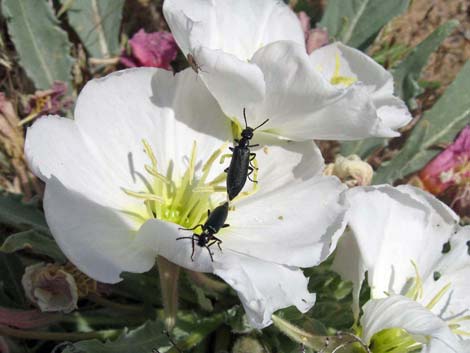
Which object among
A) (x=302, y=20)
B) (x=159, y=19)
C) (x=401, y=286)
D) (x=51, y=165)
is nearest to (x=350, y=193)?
(x=401, y=286)

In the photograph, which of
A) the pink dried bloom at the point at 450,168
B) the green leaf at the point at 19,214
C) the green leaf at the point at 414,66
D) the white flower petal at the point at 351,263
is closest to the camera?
the white flower petal at the point at 351,263

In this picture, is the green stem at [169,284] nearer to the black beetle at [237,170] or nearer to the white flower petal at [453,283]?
the black beetle at [237,170]

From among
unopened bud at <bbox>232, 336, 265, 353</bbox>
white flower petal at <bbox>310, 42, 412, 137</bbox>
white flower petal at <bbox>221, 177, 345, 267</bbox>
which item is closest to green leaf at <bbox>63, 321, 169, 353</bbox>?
unopened bud at <bbox>232, 336, 265, 353</bbox>

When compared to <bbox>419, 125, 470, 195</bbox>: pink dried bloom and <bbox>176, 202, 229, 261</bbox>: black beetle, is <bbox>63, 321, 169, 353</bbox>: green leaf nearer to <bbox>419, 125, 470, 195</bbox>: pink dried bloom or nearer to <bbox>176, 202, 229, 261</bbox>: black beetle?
<bbox>176, 202, 229, 261</bbox>: black beetle

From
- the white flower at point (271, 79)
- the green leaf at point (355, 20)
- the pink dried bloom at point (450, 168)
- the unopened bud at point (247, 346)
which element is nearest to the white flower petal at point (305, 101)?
the white flower at point (271, 79)

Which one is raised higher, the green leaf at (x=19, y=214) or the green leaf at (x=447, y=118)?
the green leaf at (x=447, y=118)

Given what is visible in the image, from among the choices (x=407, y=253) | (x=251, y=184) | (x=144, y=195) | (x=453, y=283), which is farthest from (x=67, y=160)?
(x=453, y=283)
